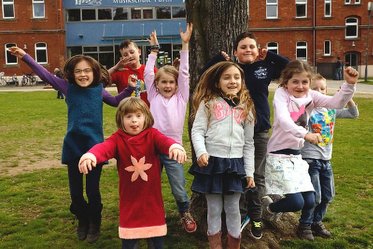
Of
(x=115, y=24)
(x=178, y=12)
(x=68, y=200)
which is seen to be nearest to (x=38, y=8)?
(x=115, y=24)

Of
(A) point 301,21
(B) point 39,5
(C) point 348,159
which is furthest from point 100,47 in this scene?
(C) point 348,159

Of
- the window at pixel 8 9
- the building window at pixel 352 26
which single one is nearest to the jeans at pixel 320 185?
the window at pixel 8 9

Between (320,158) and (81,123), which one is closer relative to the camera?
(81,123)

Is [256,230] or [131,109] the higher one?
[131,109]

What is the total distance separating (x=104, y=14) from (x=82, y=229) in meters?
34.6

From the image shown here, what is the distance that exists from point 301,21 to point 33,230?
36.5m

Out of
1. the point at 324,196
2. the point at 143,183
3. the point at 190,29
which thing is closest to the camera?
the point at 143,183

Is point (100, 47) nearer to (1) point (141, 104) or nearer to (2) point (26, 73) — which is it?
(2) point (26, 73)

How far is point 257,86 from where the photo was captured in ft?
14.2

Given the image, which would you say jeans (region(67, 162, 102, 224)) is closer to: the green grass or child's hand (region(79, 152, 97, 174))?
the green grass

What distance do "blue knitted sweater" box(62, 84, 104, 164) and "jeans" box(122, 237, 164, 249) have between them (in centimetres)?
102

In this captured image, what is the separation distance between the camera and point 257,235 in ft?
14.5

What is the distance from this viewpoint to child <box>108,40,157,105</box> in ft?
16.7

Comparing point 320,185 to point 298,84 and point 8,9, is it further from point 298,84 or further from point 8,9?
point 8,9
